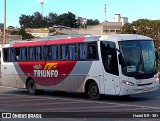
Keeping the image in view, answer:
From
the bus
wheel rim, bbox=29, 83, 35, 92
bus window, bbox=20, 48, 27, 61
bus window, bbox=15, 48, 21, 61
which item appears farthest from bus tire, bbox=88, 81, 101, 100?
bus window, bbox=15, 48, 21, 61

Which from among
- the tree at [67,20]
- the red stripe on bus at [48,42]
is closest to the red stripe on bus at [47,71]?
the red stripe on bus at [48,42]

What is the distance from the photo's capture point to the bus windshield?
17250 millimetres

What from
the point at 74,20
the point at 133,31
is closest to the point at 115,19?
the point at 74,20

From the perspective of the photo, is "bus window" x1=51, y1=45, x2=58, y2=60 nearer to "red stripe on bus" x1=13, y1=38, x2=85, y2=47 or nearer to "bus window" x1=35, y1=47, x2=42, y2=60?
"red stripe on bus" x1=13, y1=38, x2=85, y2=47

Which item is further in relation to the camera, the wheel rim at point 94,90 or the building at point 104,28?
the building at point 104,28

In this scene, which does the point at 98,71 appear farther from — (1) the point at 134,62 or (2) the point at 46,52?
(2) the point at 46,52

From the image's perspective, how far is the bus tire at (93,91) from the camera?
59.6 ft

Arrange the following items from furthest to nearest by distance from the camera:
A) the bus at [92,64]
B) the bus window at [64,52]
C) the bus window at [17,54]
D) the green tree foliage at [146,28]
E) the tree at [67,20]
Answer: the tree at [67,20]
the green tree foliage at [146,28]
the bus window at [17,54]
the bus window at [64,52]
the bus at [92,64]

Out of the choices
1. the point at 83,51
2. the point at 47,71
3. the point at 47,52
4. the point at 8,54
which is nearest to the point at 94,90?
the point at 83,51

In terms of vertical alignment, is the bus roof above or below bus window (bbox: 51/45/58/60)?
above

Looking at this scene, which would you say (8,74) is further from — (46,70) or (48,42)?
(48,42)

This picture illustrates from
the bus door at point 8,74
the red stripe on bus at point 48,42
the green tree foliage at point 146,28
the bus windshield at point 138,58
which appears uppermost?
the green tree foliage at point 146,28

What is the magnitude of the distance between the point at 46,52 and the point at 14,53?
3.20 m

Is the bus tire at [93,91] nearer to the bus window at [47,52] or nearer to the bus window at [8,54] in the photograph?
the bus window at [47,52]
